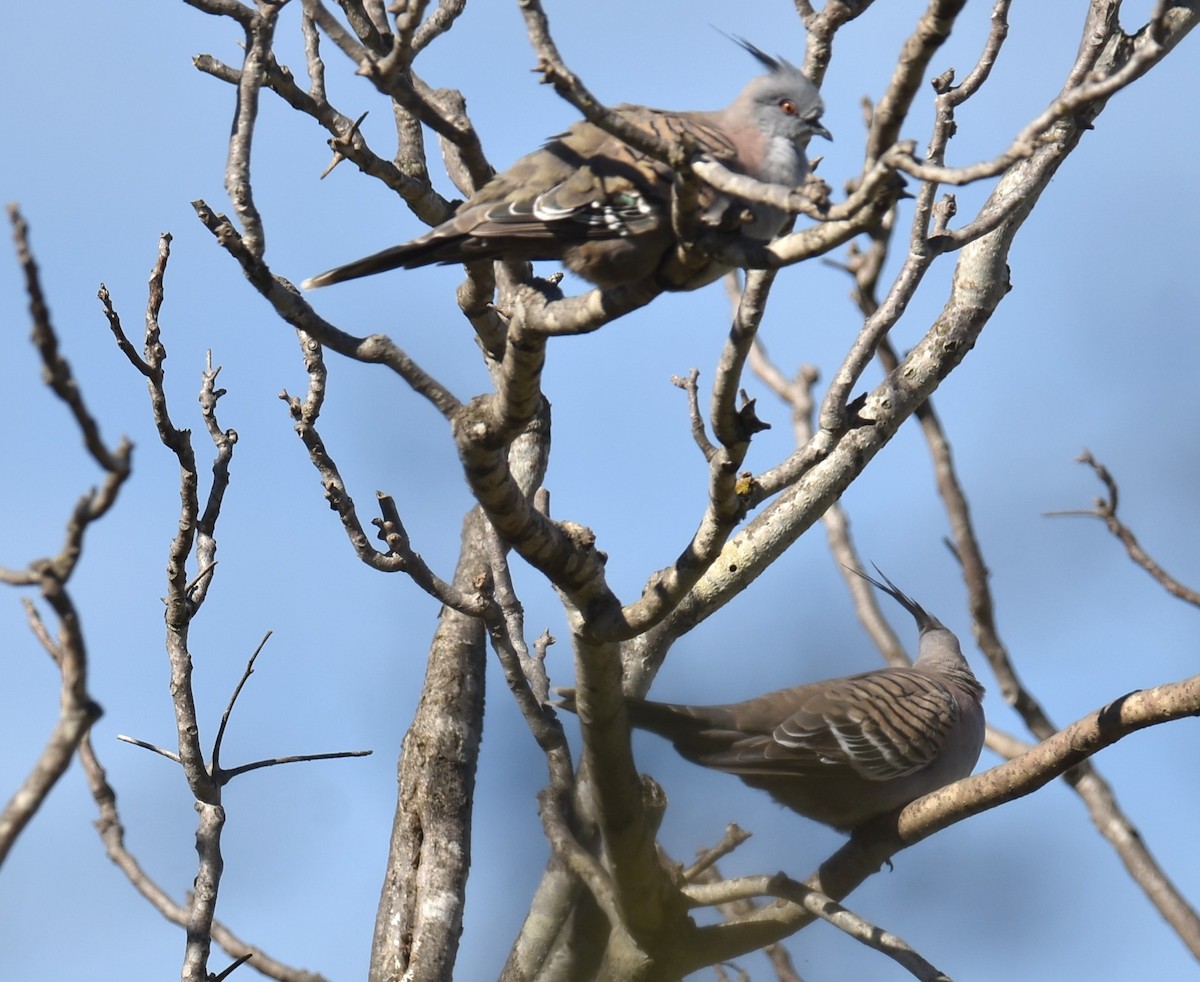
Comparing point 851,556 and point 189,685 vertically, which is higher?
point 851,556

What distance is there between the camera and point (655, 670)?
189 inches

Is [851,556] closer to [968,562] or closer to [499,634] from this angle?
[968,562]

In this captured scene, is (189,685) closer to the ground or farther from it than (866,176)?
farther from it

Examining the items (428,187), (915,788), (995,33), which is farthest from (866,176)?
(915,788)

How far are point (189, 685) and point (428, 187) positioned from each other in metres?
1.70

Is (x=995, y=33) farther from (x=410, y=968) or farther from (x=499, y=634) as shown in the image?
(x=410, y=968)

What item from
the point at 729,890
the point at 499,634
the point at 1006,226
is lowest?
the point at 729,890

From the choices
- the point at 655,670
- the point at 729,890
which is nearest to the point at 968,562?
the point at 655,670

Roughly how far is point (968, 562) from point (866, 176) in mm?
3350

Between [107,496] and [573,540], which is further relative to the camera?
[573,540]

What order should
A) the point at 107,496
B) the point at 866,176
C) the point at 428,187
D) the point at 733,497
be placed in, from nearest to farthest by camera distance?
the point at 107,496 < the point at 866,176 < the point at 733,497 < the point at 428,187

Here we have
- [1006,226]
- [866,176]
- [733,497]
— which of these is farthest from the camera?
[1006,226]

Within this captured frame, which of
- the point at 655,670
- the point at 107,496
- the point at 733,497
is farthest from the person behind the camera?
the point at 655,670

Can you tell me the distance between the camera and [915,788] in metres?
5.42
